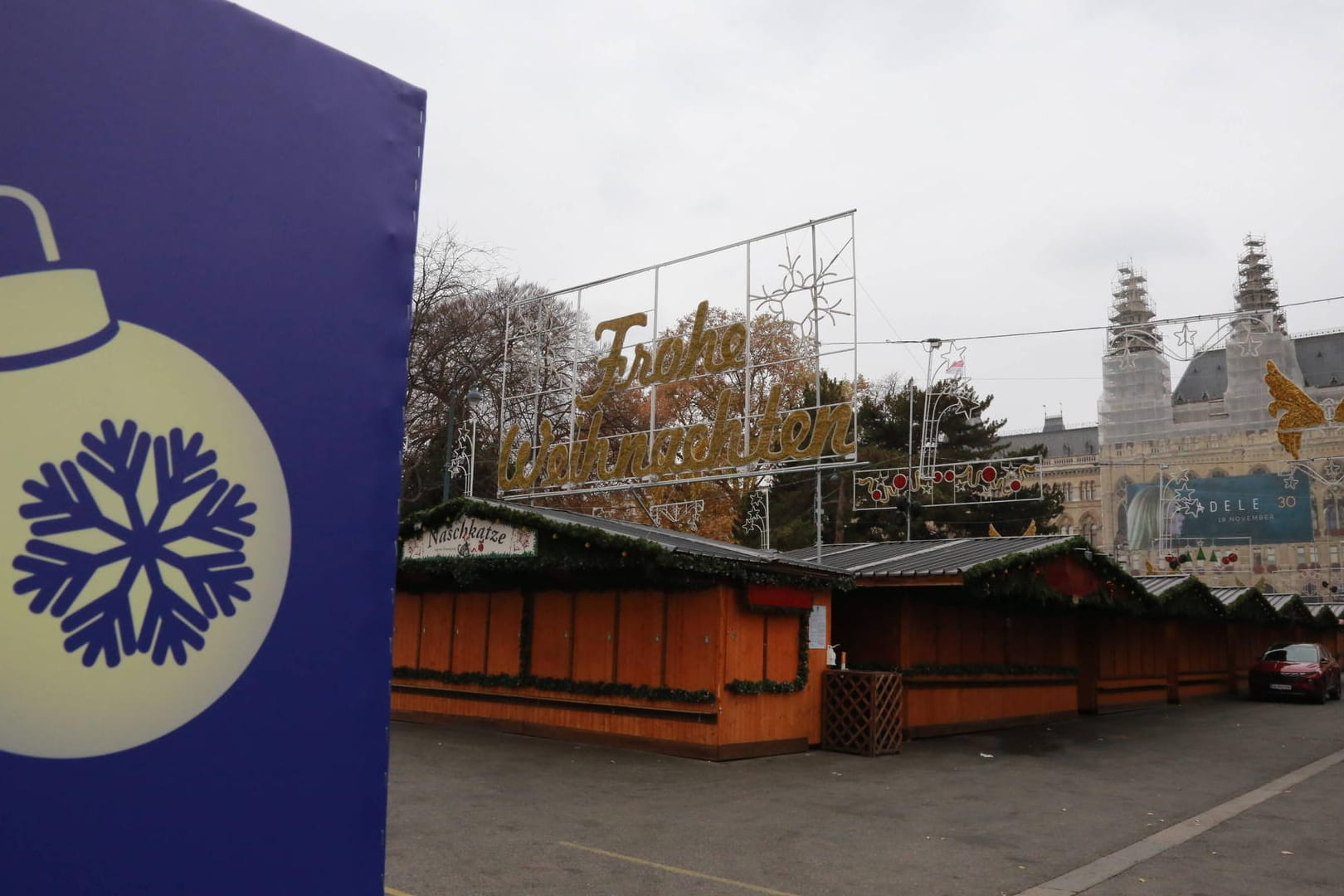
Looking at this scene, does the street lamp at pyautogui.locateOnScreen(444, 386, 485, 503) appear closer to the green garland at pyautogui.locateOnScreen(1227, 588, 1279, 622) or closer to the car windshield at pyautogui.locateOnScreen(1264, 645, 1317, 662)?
the green garland at pyautogui.locateOnScreen(1227, 588, 1279, 622)

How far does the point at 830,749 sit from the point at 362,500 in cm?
1421

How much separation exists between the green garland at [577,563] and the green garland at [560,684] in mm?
1476

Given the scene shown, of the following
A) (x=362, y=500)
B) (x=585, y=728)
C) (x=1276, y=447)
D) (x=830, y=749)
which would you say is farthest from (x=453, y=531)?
(x=1276, y=447)

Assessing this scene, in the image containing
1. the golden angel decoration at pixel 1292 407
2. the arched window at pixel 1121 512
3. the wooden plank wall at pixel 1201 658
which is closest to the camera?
the golden angel decoration at pixel 1292 407

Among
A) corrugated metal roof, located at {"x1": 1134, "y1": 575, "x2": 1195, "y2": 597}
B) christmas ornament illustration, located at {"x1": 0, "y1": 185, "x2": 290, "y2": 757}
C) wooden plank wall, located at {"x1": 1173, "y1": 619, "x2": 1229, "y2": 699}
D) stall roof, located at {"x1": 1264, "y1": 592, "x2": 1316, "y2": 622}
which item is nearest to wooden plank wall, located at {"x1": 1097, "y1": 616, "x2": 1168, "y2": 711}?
corrugated metal roof, located at {"x1": 1134, "y1": 575, "x2": 1195, "y2": 597}

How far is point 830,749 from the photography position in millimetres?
15086

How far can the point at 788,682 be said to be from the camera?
47.9ft

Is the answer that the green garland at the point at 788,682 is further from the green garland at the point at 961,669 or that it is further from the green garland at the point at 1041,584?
the green garland at the point at 1041,584

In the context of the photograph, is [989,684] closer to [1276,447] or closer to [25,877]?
[25,877]

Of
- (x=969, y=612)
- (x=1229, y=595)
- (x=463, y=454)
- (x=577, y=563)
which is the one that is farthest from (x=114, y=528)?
(x=1229, y=595)

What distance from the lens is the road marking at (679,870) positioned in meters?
7.03

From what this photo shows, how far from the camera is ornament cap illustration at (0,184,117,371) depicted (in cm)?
153

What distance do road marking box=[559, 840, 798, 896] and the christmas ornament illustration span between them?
6114 millimetres

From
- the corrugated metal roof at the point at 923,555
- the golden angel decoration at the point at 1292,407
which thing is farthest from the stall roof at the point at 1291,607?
the corrugated metal roof at the point at 923,555
